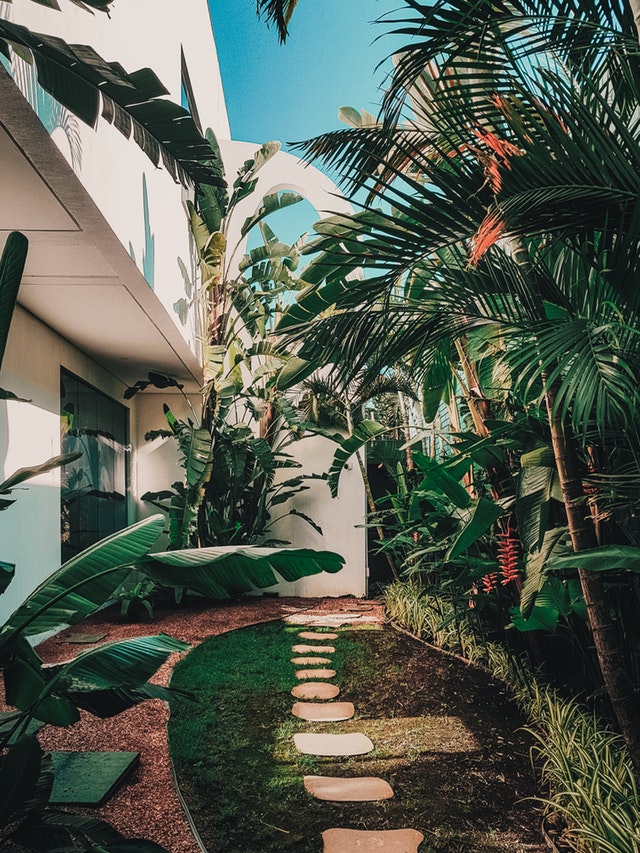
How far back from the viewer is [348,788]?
2.55 metres

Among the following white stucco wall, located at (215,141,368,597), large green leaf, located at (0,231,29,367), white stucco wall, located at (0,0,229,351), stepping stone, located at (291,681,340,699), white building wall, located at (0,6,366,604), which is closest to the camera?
large green leaf, located at (0,231,29,367)

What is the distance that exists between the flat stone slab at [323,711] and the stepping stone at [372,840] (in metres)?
1.15

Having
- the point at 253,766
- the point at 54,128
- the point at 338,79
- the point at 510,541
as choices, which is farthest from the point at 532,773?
the point at 338,79

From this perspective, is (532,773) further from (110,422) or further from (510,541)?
(110,422)

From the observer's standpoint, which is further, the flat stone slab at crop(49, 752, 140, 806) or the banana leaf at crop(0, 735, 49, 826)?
the flat stone slab at crop(49, 752, 140, 806)

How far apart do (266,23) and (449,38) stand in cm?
145

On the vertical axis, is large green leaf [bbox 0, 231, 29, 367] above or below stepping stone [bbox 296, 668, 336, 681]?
above

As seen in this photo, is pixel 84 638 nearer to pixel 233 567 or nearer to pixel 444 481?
pixel 444 481

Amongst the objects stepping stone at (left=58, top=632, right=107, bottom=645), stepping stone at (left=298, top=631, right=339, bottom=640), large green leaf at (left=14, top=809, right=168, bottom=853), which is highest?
large green leaf at (left=14, top=809, right=168, bottom=853)

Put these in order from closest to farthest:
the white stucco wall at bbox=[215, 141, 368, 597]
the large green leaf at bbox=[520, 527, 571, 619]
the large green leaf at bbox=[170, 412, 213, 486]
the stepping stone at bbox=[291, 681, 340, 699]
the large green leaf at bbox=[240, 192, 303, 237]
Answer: the large green leaf at bbox=[520, 527, 571, 619] → the stepping stone at bbox=[291, 681, 340, 699] → the large green leaf at bbox=[170, 412, 213, 486] → the large green leaf at bbox=[240, 192, 303, 237] → the white stucco wall at bbox=[215, 141, 368, 597]

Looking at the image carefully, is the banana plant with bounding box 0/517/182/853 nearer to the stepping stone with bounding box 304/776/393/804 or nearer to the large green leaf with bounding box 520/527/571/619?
the stepping stone with bounding box 304/776/393/804

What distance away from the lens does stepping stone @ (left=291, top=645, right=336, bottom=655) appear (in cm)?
477

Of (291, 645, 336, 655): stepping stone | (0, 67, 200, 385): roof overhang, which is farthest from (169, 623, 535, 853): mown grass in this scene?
(0, 67, 200, 385): roof overhang

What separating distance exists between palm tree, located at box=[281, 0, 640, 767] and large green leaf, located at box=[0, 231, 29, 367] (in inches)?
37.5
